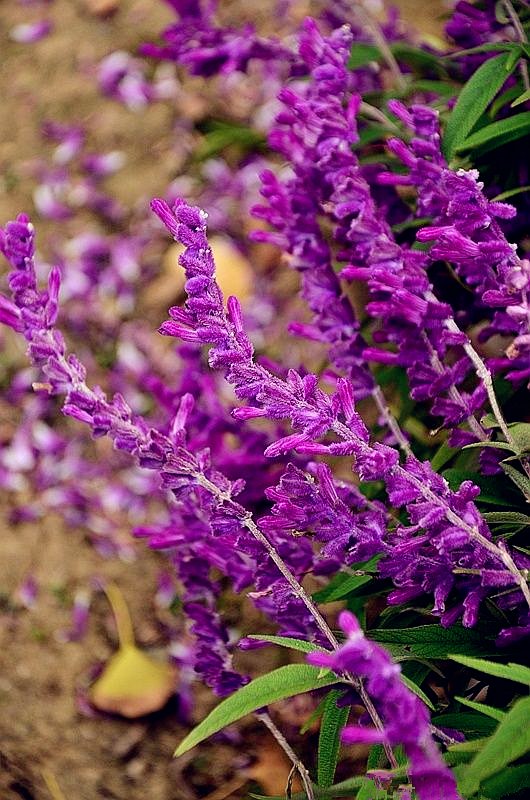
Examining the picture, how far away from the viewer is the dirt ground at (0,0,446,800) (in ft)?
4.90

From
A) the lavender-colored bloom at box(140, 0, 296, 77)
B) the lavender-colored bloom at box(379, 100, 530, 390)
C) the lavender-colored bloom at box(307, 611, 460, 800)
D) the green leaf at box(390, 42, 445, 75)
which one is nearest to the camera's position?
the lavender-colored bloom at box(307, 611, 460, 800)

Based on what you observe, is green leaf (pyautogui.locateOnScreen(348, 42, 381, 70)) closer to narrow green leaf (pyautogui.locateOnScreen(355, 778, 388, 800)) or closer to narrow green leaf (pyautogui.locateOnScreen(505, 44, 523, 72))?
narrow green leaf (pyautogui.locateOnScreen(505, 44, 523, 72))

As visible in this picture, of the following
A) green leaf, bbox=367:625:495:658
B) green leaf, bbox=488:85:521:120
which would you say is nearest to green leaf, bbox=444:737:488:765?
green leaf, bbox=367:625:495:658

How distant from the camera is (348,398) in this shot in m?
0.80

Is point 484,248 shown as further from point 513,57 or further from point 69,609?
point 69,609

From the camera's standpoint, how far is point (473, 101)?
1.07 meters

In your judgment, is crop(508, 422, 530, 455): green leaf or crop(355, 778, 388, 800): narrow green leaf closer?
crop(355, 778, 388, 800): narrow green leaf

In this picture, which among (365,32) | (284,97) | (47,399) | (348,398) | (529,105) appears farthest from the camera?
(47,399)

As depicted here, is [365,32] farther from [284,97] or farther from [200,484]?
[200,484]

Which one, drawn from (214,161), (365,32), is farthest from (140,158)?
(365,32)

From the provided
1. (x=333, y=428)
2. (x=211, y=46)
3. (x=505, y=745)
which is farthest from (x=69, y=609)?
(x=505, y=745)

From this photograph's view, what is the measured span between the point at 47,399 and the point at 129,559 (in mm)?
449

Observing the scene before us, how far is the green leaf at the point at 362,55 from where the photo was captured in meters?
1.43

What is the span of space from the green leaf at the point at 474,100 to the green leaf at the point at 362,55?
0.36 meters
